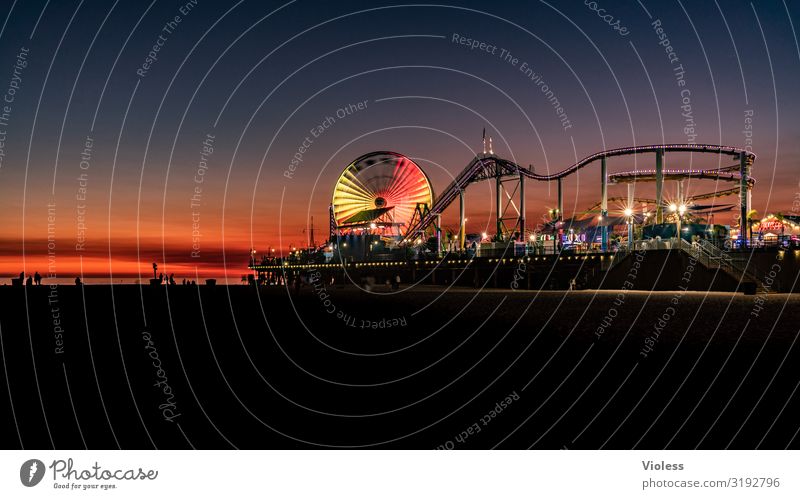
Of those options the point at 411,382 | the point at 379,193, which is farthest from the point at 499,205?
the point at 411,382

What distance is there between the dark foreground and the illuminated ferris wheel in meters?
73.8

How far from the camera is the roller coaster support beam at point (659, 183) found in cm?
4856

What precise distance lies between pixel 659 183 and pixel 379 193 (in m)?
55.8

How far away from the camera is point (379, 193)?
326 ft

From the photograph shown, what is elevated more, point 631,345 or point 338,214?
point 338,214

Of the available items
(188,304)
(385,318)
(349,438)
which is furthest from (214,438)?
(188,304)

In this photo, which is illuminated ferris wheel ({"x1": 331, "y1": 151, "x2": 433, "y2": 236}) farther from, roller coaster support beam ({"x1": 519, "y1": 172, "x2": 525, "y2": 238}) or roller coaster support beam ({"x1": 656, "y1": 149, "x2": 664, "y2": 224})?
roller coaster support beam ({"x1": 656, "y1": 149, "x2": 664, "y2": 224})

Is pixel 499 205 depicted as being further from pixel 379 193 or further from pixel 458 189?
pixel 379 193

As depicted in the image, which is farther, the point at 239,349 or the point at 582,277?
the point at 582,277

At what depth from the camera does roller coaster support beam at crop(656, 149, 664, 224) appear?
1912 inches
